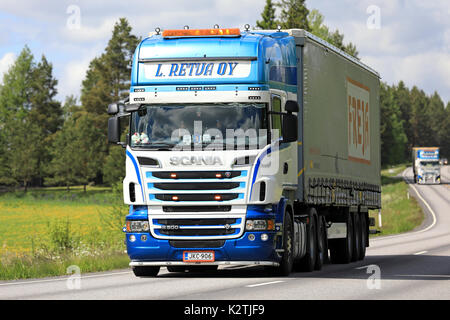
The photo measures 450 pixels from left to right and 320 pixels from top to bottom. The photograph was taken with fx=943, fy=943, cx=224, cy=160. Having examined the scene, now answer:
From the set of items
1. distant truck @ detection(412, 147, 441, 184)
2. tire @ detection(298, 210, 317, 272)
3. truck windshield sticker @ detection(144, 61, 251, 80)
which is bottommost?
tire @ detection(298, 210, 317, 272)

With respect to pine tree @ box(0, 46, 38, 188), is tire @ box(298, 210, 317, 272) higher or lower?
lower

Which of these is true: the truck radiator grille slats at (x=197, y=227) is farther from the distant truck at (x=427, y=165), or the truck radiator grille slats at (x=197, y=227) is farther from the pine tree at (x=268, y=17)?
the distant truck at (x=427, y=165)

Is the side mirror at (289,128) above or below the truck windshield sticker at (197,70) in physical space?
below

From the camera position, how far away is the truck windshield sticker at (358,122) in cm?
2319

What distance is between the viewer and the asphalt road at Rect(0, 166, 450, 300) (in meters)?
14.0

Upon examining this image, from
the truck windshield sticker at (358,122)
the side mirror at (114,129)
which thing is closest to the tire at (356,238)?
the truck windshield sticker at (358,122)

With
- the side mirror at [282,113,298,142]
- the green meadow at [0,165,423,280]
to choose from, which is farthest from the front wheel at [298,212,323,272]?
the green meadow at [0,165,423,280]

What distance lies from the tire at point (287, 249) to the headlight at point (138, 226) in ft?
8.37

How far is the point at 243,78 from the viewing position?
55.3 feet

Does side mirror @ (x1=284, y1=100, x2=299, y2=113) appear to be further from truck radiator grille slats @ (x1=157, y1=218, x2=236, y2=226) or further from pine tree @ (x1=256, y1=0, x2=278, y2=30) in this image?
pine tree @ (x1=256, y1=0, x2=278, y2=30)

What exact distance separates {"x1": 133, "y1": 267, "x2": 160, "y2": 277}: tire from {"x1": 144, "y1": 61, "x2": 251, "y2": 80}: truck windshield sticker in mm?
3782

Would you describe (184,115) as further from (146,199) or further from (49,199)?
(49,199)

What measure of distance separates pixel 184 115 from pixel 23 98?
11434 centimetres
